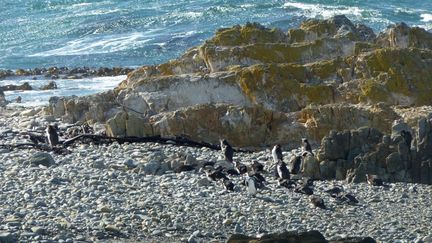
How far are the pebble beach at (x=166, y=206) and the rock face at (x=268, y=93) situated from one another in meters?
2.13

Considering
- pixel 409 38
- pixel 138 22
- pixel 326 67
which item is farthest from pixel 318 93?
pixel 138 22

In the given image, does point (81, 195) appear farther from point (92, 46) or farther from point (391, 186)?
point (92, 46)

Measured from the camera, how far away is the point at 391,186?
16.2m

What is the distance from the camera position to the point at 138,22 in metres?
51.7

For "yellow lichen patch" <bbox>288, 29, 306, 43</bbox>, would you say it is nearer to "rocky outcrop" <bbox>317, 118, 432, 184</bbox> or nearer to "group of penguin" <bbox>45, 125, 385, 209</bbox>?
"group of penguin" <bbox>45, 125, 385, 209</bbox>

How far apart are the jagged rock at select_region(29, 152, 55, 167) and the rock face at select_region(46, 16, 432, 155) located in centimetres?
254

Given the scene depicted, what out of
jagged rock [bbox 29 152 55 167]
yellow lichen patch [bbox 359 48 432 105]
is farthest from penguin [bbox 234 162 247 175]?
yellow lichen patch [bbox 359 48 432 105]

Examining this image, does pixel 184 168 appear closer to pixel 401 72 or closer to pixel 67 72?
pixel 401 72

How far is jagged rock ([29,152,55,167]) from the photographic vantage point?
17703mm

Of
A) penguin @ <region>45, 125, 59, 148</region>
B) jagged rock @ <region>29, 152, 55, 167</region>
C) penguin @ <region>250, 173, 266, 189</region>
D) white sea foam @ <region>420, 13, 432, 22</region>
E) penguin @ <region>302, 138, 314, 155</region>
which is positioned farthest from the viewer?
white sea foam @ <region>420, 13, 432, 22</region>

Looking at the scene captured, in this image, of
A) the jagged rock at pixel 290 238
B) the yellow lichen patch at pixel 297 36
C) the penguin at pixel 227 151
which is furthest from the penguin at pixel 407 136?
the yellow lichen patch at pixel 297 36

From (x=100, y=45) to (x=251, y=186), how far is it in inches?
1214

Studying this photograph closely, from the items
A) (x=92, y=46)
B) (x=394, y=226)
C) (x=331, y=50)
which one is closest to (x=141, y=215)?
(x=394, y=226)

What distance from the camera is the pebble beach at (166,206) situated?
13.4 m
